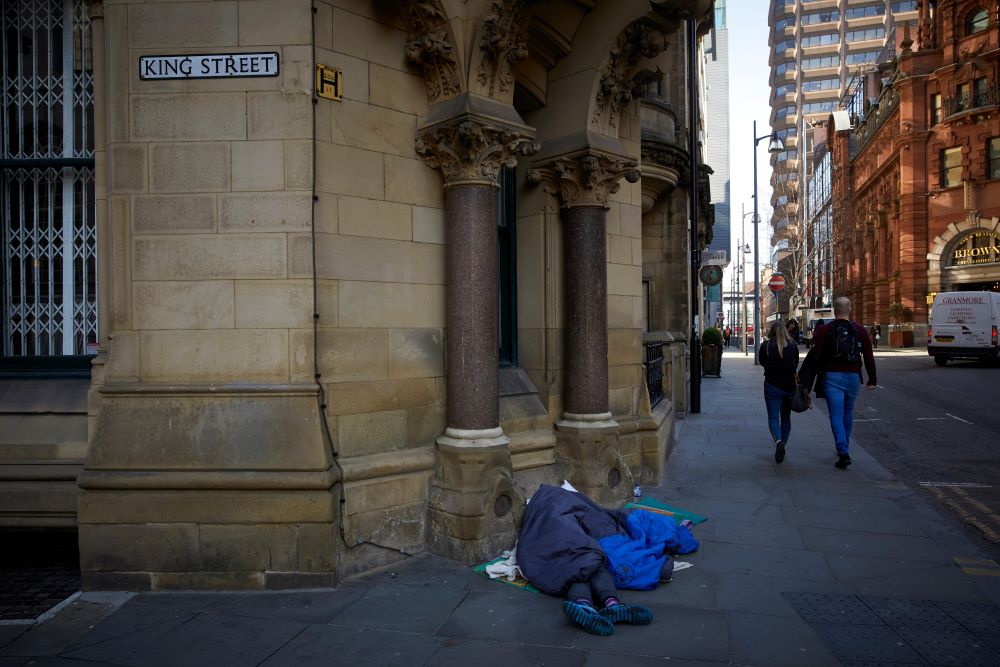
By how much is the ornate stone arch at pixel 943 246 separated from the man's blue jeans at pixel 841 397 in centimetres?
4182

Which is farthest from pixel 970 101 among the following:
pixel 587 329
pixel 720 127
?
pixel 720 127

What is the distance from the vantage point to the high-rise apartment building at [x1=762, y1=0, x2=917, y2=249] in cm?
9206

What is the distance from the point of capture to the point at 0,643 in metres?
3.74

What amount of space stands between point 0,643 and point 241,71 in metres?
3.75

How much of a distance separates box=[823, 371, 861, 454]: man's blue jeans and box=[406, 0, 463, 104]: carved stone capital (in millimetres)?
5830

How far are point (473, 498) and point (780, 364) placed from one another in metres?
5.22

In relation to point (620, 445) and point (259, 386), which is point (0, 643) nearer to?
point (259, 386)

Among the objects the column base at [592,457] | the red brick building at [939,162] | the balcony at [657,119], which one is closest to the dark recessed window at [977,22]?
the red brick building at [939,162]

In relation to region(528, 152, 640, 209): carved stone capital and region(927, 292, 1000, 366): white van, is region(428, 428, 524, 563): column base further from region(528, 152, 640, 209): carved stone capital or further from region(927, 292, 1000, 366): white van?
region(927, 292, 1000, 366): white van

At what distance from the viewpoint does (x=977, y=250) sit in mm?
41812

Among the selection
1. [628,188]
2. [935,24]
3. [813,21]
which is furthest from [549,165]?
[813,21]

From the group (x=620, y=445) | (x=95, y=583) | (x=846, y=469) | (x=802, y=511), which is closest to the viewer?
(x=95, y=583)

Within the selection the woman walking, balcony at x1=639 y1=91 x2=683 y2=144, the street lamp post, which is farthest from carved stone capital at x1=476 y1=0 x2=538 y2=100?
the street lamp post

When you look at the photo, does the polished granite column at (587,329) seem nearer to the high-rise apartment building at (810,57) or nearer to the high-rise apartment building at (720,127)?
the high-rise apartment building at (720,127)
